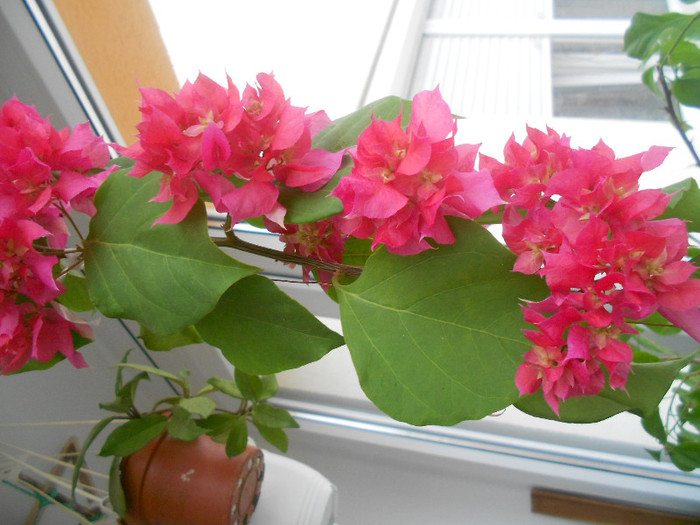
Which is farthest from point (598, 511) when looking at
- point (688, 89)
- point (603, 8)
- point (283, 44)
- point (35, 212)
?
point (603, 8)

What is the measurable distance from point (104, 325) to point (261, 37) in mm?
605

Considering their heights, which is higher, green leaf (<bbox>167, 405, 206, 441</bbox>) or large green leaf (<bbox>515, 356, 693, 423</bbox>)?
large green leaf (<bbox>515, 356, 693, 423</bbox>)

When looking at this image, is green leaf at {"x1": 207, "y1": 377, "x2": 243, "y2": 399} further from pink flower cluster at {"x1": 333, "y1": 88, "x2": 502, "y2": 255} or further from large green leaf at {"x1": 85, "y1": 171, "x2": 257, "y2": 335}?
pink flower cluster at {"x1": 333, "y1": 88, "x2": 502, "y2": 255}

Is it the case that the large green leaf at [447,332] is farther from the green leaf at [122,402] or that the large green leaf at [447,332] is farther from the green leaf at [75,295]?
the green leaf at [122,402]

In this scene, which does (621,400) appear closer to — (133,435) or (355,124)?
(355,124)

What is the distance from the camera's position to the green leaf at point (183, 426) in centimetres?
61

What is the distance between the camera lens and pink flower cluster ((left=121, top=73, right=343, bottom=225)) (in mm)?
302

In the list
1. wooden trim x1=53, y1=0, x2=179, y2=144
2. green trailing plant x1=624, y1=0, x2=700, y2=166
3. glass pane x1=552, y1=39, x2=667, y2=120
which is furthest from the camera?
glass pane x1=552, y1=39, x2=667, y2=120

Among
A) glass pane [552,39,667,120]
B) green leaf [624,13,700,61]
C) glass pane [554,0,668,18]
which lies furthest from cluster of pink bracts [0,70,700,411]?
glass pane [554,0,668,18]

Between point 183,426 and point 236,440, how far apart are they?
0.06 metres

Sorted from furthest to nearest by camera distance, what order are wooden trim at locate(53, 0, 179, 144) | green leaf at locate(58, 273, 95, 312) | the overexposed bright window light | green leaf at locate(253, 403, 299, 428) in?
the overexposed bright window light, wooden trim at locate(53, 0, 179, 144), green leaf at locate(253, 403, 299, 428), green leaf at locate(58, 273, 95, 312)

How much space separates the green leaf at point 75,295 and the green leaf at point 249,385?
213 millimetres

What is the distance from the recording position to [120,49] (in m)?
0.84

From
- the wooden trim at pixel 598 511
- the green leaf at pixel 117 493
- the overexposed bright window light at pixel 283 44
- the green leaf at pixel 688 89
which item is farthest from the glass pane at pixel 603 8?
the green leaf at pixel 117 493
